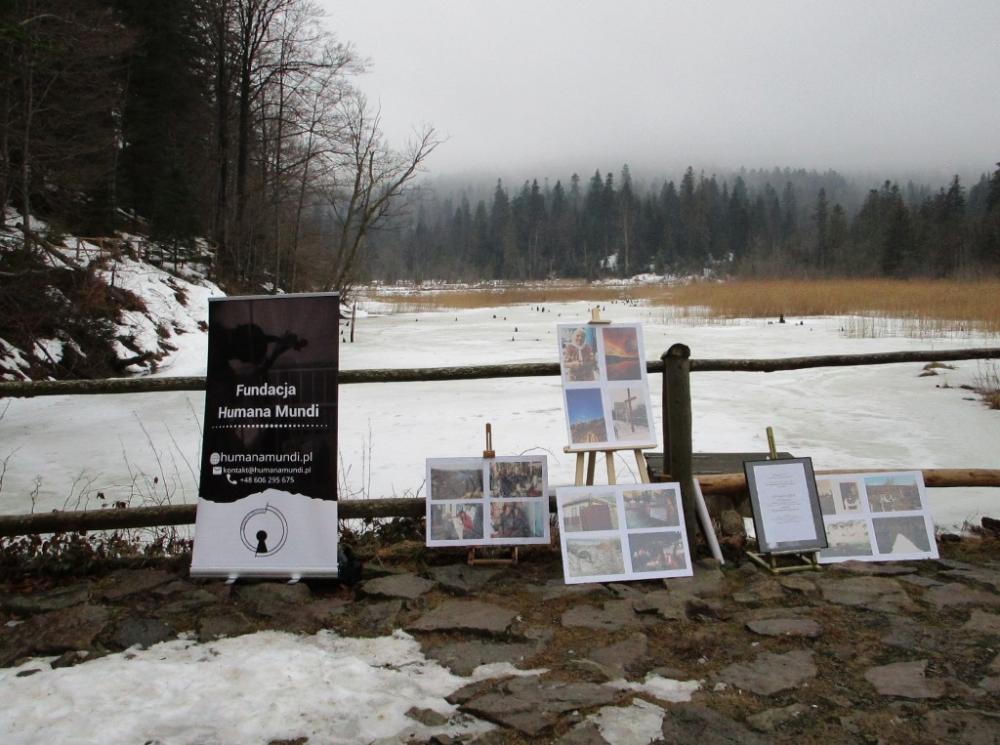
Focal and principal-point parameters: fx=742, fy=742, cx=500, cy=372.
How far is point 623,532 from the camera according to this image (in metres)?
4.09

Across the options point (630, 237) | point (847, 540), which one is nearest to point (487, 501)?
point (847, 540)

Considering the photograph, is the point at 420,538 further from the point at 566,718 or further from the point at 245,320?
the point at 566,718

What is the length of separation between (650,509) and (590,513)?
0.34m

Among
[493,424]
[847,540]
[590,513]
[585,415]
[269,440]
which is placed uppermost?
[585,415]

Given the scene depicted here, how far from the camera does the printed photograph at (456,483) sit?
4.27 m

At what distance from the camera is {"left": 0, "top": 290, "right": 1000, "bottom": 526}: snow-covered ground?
6965 millimetres

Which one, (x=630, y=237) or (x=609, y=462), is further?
(x=630, y=237)

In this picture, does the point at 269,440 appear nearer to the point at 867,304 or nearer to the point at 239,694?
the point at 239,694

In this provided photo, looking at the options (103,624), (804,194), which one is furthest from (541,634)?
(804,194)

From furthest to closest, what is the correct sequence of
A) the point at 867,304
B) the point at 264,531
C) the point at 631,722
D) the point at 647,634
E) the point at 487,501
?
the point at 867,304
the point at 487,501
the point at 264,531
the point at 647,634
the point at 631,722

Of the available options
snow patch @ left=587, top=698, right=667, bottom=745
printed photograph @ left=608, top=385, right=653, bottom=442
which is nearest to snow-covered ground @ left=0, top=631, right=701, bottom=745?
snow patch @ left=587, top=698, right=667, bottom=745

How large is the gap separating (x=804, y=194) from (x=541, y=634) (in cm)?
19668

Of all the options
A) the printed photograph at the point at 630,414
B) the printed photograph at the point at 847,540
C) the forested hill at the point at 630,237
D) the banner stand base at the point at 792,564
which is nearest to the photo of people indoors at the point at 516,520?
the printed photograph at the point at 630,414

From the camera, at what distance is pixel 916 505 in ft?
14.6
